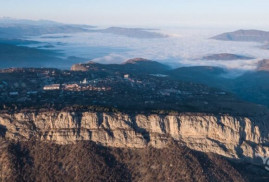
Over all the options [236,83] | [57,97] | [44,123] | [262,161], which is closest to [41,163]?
[44,123]

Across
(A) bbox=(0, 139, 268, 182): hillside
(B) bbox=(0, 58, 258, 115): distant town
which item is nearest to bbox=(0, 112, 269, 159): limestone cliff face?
(A) bbox=(0, 139, 268, 182): hillside

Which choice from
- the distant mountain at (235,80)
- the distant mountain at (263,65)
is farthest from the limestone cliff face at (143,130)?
the distant mountain at (263,65)

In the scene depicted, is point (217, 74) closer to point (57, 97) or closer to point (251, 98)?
point (251, 98)

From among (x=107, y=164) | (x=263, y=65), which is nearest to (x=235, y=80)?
(x=263, y=65)

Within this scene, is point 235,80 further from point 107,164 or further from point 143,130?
point 107,164

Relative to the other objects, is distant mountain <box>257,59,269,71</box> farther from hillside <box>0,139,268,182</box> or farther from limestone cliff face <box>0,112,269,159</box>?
hillside <box>0,139,268,182</box>

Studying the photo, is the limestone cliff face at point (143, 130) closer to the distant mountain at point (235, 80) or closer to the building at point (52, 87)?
the building at point (52, 87)

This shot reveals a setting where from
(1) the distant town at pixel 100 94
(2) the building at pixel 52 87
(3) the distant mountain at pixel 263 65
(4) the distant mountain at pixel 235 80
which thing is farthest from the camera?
(3) the distant mountain at pixel 263 65

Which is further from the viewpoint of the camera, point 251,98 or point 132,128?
point 251,98
